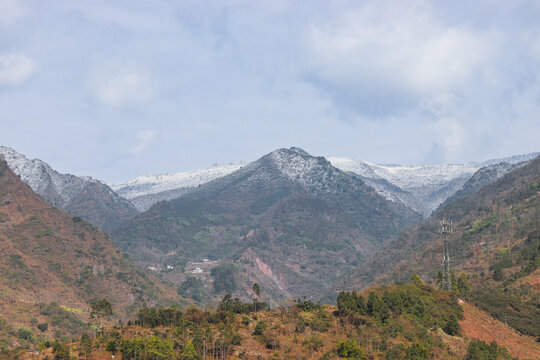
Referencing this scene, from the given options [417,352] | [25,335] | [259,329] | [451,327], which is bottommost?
[417,352]

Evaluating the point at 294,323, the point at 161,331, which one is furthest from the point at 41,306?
the point at 294,323

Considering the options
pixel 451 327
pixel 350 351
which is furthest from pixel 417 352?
pixel 451 327

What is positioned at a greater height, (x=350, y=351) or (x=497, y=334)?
(x=350, y=351)

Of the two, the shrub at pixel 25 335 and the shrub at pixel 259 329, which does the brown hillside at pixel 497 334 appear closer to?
the shrub at pixel 259 329

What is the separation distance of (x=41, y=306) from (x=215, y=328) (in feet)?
365

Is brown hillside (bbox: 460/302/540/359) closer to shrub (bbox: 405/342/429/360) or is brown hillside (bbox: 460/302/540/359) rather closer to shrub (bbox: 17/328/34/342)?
shrub (bbox: 405/342/429/360)

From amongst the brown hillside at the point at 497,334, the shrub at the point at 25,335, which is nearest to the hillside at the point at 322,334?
the brown hillside at the point at 497,334

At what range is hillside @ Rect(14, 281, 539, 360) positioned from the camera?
3696 inches

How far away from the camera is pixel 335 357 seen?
90.8 meters

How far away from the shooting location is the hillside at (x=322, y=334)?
93.9 meters

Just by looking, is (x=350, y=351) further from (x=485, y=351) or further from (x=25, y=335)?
(x=25, y=335)

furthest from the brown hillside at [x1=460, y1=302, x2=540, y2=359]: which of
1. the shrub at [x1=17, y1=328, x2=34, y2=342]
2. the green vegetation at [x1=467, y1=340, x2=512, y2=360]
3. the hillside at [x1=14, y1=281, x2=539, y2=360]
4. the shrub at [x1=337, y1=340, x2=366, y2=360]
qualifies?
the shrub at [x1=17, y1=328, x2=34, y2=342]

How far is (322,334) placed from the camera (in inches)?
4082

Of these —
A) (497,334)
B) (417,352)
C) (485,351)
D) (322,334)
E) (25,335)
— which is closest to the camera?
(417,352)
